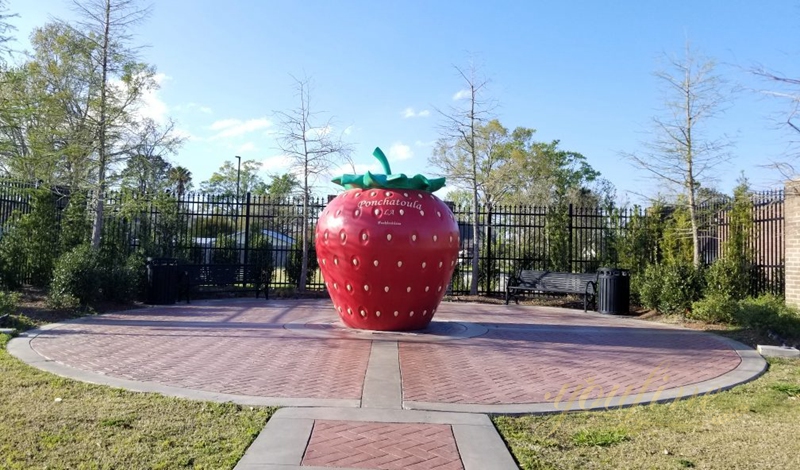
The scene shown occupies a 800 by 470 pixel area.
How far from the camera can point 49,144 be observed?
36.9 ft

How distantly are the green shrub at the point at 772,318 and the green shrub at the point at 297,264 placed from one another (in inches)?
428

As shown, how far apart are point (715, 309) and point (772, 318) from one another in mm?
1603

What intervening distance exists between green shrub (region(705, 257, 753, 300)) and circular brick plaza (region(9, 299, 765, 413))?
7.67 ft

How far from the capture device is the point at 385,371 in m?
6.14

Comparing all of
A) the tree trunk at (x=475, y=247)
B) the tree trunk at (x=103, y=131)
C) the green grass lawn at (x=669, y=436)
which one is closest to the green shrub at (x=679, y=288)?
the tree trunk at (x=475, y=247)

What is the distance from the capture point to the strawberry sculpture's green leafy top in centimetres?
852

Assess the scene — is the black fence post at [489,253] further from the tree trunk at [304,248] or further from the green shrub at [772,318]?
the green shrub at [772,318]

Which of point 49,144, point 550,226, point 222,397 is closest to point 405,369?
point 222,397

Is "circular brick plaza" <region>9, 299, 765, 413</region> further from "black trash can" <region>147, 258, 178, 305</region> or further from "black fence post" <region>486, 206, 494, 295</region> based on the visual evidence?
"black fence post" <region>486, 206, 494, 295</region>

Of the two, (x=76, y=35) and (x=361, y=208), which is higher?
(x=76, y=35)

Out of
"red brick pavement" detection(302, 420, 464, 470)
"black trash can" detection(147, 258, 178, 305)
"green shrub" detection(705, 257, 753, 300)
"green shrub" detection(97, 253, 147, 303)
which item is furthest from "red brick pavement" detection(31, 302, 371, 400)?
"green shrub" detection(705, 257, 753, 300)

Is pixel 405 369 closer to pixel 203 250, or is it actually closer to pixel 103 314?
pixel 103 314

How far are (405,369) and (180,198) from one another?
11792 mm

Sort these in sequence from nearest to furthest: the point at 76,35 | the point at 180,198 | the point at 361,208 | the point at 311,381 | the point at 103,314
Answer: the point at 311,381
the point at 361,208
the point at 103,314
the point at 76,35
the point at 180,198
